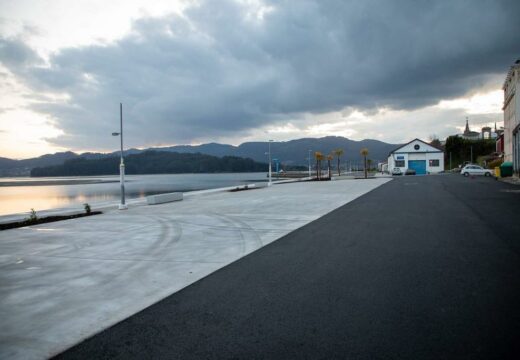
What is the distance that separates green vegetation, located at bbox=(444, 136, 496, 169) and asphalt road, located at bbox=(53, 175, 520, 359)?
110m

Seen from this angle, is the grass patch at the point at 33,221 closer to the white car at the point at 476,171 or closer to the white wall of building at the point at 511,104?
the white wall of building at the point at 511,104

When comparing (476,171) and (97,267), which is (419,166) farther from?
(97,267)

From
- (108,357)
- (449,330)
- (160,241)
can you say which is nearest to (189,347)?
(108,357)

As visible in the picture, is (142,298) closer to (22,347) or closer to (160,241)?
(22,347)

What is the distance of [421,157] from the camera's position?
269ft

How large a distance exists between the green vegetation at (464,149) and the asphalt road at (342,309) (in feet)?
361

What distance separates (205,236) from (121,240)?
229cm

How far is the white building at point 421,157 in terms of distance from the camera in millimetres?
81250

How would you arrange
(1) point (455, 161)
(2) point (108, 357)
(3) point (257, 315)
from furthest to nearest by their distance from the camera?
(1) point (455, 161), (3) point (257, 315), (2) point (108, 357)

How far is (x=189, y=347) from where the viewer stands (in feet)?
11.9

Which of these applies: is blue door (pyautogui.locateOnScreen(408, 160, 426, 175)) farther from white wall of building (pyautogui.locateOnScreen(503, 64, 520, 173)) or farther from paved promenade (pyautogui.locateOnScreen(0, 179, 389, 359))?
paved promenade (pyautogui.locateOnScreen(0, 179, 389, 359))

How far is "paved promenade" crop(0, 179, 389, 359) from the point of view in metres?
4.25

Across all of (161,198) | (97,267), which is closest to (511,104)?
(161,198)

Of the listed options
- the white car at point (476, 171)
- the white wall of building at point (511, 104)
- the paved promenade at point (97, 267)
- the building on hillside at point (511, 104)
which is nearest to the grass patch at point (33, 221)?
the paved promenade at point (97, 267)
